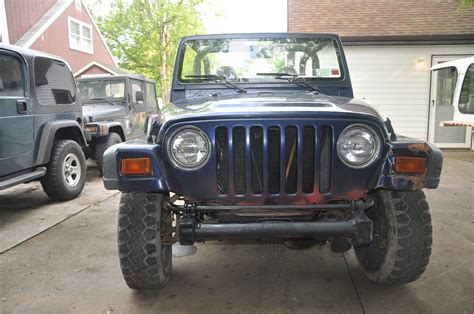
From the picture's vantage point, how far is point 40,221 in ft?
15.0

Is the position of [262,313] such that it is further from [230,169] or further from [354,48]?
[354,48]

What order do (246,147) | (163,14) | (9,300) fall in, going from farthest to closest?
(163,14), (9,300), (246,147)

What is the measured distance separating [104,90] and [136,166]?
21.3 feet

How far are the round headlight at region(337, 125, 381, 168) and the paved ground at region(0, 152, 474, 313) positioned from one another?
0.96 meters

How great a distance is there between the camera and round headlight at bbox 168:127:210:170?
2227 millimetres

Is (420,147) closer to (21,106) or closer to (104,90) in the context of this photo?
(21,106)

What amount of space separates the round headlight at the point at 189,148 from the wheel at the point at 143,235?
0.39m

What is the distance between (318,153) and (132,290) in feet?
5.33

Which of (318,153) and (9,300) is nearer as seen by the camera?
(318,153)

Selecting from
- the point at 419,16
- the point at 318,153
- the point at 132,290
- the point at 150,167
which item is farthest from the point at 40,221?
the point at 419,16

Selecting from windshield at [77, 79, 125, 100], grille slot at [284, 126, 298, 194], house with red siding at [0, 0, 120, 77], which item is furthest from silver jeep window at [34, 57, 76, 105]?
house with red siding at [0, 0, 120, 77]

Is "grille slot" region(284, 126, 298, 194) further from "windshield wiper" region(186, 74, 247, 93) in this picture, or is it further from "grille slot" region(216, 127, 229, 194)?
"windshield wiper" region(186, 74, 247, 93)

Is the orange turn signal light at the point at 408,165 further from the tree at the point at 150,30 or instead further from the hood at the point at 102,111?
the tree at the point at 150,30

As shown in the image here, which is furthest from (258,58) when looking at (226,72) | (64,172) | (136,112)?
(136,112)
